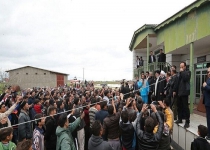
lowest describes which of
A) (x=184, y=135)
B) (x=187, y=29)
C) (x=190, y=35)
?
(x=184, y=135)

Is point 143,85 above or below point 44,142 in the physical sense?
above

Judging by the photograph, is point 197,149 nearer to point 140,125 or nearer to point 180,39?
point 140,125

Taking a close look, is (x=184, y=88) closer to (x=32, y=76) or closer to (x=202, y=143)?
(x=202, y=143)

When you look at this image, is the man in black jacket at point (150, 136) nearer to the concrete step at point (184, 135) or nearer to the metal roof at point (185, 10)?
the concrete step at point (184, 135)

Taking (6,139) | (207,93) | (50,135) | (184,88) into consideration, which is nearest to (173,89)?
(184,88)

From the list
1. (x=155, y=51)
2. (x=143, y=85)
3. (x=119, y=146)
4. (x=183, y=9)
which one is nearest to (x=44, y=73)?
→ (x=155, y=51)

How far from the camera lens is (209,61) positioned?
1017cm

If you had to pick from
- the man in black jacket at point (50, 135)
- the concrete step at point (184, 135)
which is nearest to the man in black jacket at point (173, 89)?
the concrete step at point (184, 135)

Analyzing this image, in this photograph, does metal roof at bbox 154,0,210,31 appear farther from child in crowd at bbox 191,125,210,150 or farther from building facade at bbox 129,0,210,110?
child in crowd at bbox 191,125,210,150

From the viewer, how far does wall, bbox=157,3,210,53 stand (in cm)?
660

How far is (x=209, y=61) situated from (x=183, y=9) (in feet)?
12.8

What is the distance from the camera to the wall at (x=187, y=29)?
660 centimetres

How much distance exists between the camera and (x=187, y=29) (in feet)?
25.7

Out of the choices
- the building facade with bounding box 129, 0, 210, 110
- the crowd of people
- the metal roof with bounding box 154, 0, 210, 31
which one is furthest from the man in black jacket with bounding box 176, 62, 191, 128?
the metal roof with bounding box 154, 0, 210, 31
